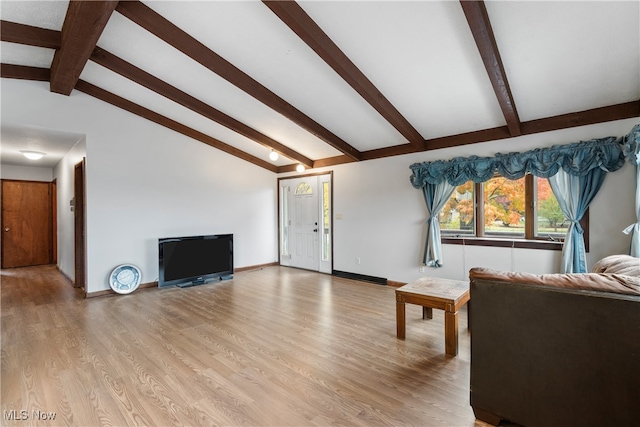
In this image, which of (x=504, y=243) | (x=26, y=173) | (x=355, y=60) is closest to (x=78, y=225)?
(x=26, y=173)

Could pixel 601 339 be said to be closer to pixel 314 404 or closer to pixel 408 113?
pixel 314 404

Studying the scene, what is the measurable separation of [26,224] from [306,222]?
6.54 meters

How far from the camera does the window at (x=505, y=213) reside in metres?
3.76

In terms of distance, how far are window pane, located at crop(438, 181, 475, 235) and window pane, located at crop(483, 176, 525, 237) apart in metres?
0.19

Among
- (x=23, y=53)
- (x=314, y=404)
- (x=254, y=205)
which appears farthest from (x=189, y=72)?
(x=314, y=404)

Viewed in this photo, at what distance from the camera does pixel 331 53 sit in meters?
2.80

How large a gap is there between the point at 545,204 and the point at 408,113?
6.95 feet

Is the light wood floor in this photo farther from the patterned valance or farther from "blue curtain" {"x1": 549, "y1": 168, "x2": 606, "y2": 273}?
the patterned valance

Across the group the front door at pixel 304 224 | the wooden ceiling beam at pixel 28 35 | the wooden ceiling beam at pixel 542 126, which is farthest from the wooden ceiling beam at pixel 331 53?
the front door at pixel 304 224

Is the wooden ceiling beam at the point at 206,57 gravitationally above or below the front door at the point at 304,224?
above

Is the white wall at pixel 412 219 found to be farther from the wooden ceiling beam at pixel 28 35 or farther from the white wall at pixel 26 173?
the white wall at pixel 26 173

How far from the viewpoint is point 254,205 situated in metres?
6.46

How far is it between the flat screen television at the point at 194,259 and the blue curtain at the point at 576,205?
5.09 metres

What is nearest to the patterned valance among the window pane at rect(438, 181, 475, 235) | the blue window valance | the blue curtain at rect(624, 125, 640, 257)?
the blue curtain at rect(624, 125, 640, 257)
